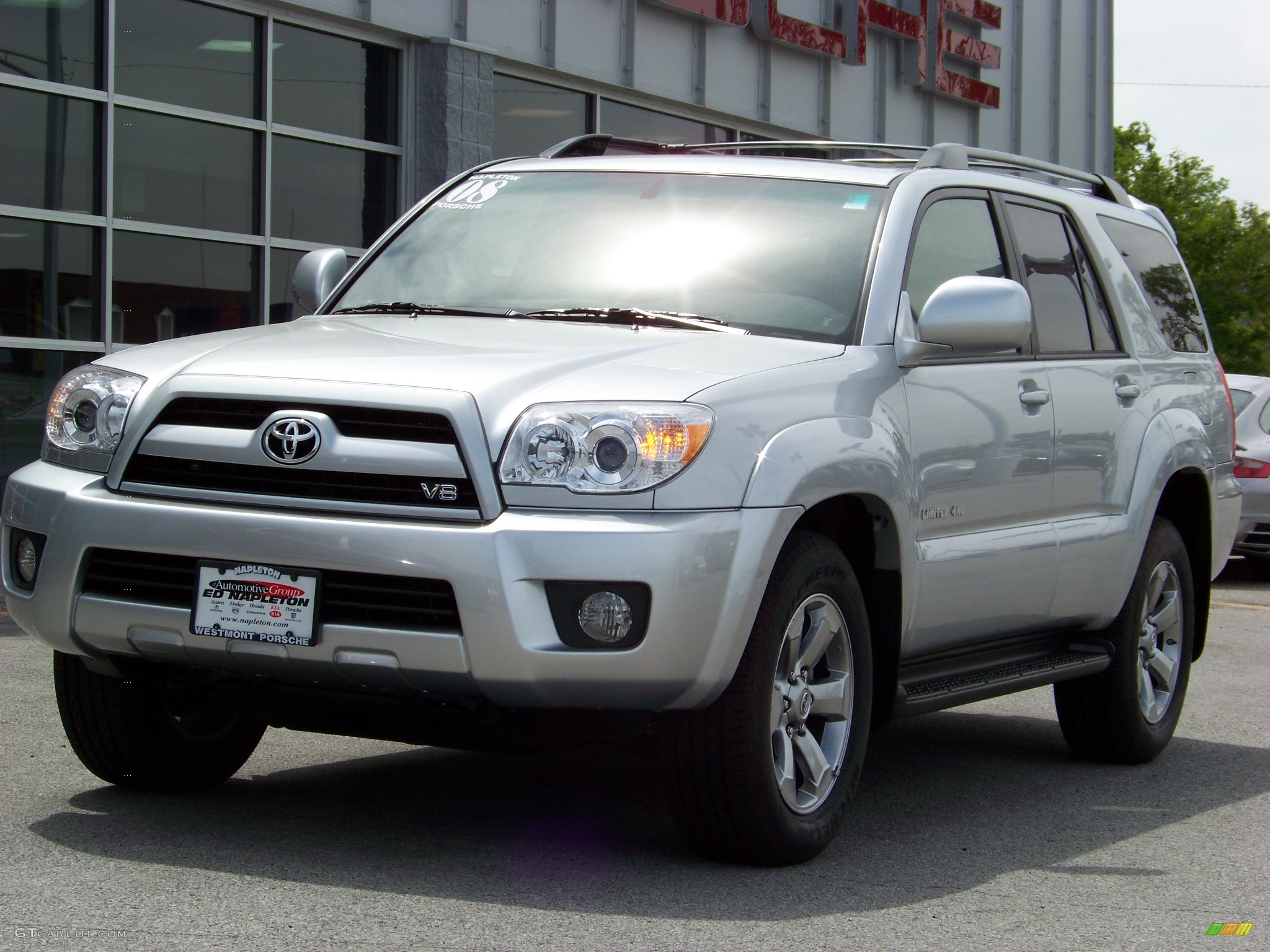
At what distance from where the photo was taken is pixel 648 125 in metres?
19.0

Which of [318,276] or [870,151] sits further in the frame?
[870,151]

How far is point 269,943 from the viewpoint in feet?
12.3

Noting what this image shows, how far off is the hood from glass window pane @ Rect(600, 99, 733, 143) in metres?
13.1

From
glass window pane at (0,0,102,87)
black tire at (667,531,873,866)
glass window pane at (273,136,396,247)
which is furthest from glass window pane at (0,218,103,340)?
black tire at (667,531,873,866)

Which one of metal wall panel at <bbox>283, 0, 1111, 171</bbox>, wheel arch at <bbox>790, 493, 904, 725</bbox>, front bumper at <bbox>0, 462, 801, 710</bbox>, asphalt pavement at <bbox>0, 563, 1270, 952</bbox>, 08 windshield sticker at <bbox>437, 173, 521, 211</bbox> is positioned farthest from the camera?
metal wall panel at <bbox>283, 0, 1111, 171</bbox>

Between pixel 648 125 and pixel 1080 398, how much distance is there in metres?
13.5

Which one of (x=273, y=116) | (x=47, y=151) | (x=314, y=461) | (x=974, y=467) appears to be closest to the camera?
(x=314, y=461)

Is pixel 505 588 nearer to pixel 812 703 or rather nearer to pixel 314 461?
pixel 314 461

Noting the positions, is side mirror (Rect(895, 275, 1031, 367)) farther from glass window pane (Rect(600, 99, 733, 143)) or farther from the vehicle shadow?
glass window pane (Rect(600, 99, 733, 143))

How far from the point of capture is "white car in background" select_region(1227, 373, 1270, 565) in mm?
13664

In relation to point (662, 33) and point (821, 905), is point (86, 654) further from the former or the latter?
point (662, 33)

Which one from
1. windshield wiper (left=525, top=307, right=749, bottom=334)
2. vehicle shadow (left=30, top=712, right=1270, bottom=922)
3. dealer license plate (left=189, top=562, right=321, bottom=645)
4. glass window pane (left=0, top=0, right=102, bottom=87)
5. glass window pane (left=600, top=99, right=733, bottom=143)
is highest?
glass window pane (left=600, top=99, right=733, bottom=143)

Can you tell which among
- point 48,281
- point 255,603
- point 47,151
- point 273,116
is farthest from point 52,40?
point 255,603

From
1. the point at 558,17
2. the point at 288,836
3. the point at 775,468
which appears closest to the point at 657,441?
the point at 775,468
